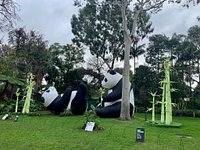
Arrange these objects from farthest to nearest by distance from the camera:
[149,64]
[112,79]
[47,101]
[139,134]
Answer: [149,64] < [47,101] < [112,79] < [139,134]

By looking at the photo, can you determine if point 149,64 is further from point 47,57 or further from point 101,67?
point 47,57

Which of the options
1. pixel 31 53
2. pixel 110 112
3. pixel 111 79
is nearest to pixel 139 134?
pixel 110 112

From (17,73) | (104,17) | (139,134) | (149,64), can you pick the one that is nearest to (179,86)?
(149,64)

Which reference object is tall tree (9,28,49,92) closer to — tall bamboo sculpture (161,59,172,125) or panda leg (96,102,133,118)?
panda leg (96,102,133,118)

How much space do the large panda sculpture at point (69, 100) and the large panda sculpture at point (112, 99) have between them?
1.62 m

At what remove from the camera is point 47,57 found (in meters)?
29.7

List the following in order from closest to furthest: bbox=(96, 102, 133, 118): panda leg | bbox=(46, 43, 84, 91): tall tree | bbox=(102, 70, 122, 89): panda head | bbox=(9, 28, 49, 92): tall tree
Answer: bbox=(96, 102, 133, 118): panda leg, bbox=(102, 70, 122, 89): panda head, bbox=(9, 28, 49, 92): tall tree, bbox=(46, 43, 84, 91): tall tree

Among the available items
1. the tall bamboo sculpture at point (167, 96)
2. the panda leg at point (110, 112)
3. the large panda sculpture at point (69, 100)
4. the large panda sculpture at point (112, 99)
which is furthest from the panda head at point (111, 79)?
the tall bamboo sculpture at point (167, 96)

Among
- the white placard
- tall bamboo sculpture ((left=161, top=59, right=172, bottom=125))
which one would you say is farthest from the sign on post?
tall bamboo sculpture ((left=161, top=59, right=172, bottom=125))

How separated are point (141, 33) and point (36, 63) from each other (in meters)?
12.9

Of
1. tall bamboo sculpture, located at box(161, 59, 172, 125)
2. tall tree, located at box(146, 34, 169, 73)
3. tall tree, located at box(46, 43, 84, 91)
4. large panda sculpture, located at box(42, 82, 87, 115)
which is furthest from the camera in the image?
tall tree, located at box(146, 34, 169, 73)

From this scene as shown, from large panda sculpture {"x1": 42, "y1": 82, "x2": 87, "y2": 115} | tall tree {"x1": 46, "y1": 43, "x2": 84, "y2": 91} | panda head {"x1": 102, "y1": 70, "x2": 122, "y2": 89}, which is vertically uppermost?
tall tree {"x1": 46, "y1": 43, "x2": 84, "y2": 91}

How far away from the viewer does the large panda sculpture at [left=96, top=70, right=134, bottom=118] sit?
1648 cm

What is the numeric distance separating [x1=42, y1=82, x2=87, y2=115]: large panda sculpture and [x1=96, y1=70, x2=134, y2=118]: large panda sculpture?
1620mm
